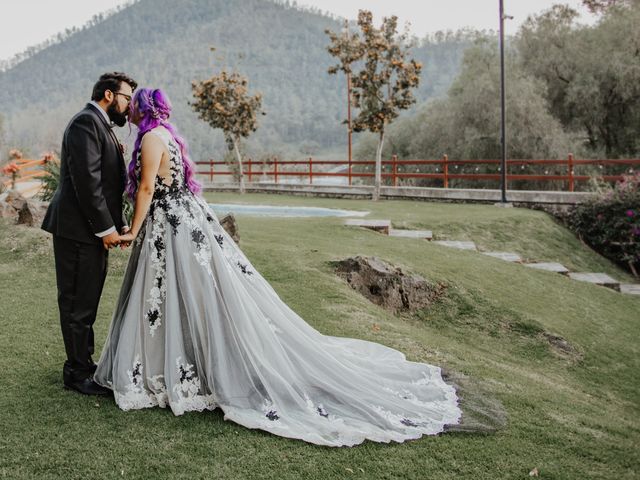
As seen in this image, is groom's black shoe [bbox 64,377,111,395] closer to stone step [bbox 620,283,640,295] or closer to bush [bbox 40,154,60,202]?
bush [bbox 40,154,60,202]

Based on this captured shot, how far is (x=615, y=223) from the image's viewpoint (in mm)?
15406

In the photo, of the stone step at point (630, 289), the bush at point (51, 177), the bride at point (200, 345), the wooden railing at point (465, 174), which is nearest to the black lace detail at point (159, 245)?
the bride at point (200, 345)

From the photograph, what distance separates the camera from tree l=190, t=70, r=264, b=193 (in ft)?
83.6

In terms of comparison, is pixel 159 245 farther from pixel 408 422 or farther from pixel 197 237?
pixel 408 422

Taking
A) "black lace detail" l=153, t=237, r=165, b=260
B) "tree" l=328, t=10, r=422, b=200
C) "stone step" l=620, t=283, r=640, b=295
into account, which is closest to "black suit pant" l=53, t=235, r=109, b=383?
"black lace detail" l=153, t=237, r=165, b=260

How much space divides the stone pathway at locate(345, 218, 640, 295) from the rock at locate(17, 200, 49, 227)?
5591 mm

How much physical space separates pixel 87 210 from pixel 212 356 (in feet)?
3.73

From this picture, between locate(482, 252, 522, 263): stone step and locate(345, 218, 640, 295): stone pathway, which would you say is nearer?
locate(345, 218, 640, 295): stone pathway

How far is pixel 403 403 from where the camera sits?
412cm

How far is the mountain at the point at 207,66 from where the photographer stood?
3132 inches

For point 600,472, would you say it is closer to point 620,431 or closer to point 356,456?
point 620,431

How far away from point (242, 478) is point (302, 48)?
352 feet

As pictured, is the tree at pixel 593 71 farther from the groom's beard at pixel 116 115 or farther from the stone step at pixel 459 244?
the groom's beard at pixel 116 115

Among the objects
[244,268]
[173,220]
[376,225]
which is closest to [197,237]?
[173,220]
